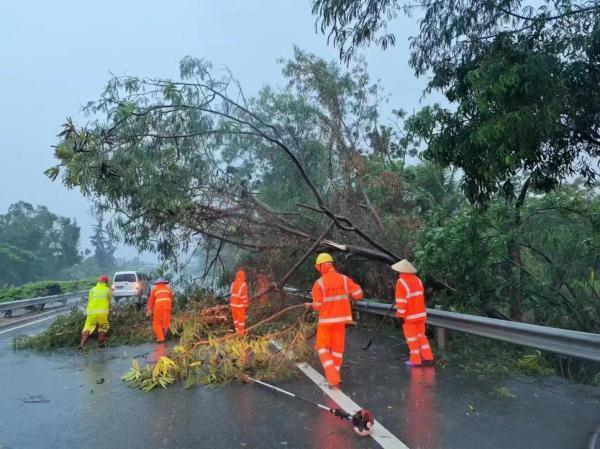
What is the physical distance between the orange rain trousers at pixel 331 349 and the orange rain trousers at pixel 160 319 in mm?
5313

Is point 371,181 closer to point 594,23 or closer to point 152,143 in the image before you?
point 152,143

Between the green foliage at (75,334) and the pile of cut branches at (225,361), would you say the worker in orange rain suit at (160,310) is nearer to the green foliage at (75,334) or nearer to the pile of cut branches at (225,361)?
the green foliage at (75,334)

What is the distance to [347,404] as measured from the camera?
221 inches

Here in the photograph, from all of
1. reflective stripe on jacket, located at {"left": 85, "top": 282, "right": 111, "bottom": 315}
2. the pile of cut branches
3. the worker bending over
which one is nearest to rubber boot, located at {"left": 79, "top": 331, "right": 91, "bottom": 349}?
the worker bending over

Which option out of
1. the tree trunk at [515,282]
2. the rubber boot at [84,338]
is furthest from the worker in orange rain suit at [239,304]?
the tree trunk at [515,282]

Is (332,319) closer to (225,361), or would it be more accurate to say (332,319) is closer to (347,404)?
(347,404)

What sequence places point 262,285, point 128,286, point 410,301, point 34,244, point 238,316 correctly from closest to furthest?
1. point 410,301
2. point 238,316
3. point 262,285
4. point 128,286
5. point 34,244

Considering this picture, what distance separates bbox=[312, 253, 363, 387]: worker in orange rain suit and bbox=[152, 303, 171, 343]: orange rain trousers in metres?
5.19

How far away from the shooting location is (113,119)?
33.1 feet

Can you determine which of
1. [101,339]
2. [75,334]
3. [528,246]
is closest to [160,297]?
[101,339]

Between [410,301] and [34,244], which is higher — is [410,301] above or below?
below

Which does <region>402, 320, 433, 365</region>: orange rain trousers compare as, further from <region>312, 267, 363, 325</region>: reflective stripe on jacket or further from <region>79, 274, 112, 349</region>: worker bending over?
<region>79, 274, 112, 349</region>: worker bending over

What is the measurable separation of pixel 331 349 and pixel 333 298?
0.61 meters

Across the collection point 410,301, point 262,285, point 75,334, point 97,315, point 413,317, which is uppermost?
point 262,285
